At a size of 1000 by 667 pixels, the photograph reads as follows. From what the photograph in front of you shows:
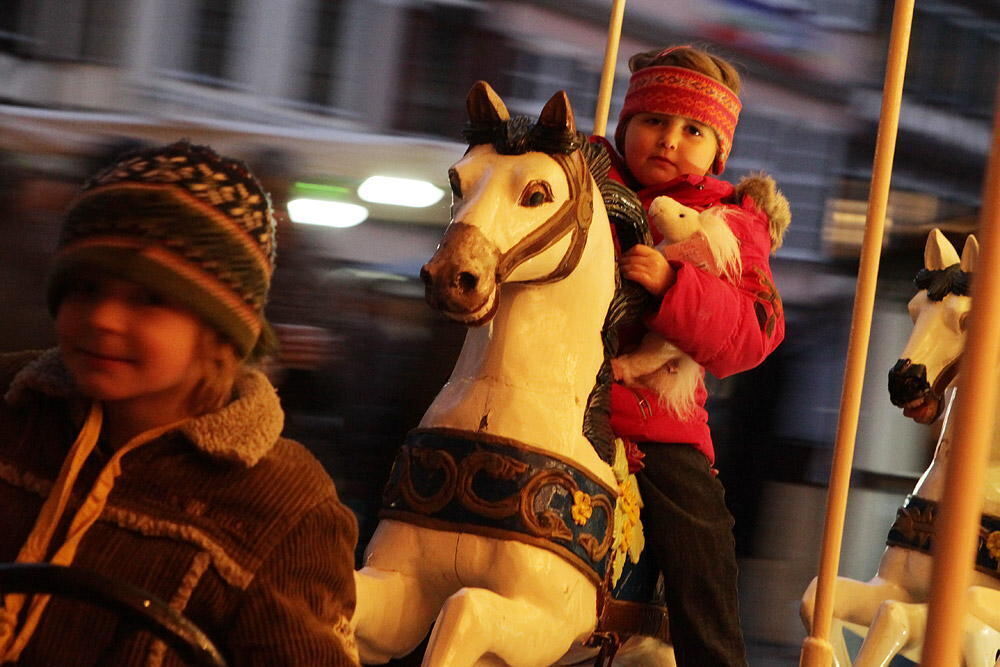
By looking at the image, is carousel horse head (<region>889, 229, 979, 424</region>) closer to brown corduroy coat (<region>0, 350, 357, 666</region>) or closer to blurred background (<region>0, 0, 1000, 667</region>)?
blurred background (<region>0, 0, 1000, 667</region>)

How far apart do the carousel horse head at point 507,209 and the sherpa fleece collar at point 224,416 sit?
503 millimetres

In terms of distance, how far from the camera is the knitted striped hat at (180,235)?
3.55ft

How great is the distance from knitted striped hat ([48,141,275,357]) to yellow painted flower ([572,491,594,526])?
0.79 m

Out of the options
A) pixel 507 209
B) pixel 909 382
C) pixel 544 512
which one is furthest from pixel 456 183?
pixel 909 382

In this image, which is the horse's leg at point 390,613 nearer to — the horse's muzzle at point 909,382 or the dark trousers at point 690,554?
the dark trousers at point 690,554

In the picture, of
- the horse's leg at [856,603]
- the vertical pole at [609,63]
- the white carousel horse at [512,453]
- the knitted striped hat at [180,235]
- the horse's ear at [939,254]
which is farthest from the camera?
the horse's ear at [939,254]

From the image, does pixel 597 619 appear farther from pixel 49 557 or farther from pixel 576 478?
pixel 49 557

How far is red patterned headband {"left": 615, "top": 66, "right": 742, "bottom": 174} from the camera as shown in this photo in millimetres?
2201

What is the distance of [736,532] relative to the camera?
555 cm

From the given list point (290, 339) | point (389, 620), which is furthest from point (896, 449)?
point (389, 620)

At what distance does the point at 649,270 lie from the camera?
2.00 meters

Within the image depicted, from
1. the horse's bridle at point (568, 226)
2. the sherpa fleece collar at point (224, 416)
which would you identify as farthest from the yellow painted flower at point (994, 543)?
the sherpa fleece collar at point (224, 416)

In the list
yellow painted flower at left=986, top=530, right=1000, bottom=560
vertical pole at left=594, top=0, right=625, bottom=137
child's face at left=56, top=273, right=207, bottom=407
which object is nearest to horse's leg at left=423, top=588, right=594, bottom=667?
child's face at left=56, top=273, right=207, bottom=407

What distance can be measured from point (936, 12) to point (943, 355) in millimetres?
5230
